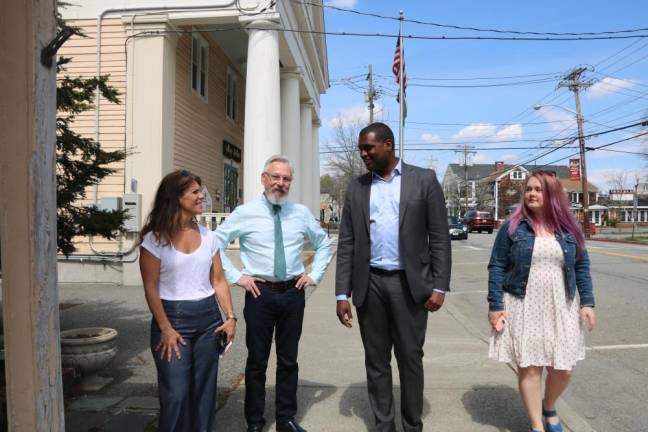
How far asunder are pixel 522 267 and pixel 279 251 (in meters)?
1.60

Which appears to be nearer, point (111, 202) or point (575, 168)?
point (111, 202)

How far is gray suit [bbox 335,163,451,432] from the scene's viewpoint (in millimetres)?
3410

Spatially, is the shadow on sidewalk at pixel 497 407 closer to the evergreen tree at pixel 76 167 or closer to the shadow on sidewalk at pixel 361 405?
the shadow on sidewalk at pixel 361 405

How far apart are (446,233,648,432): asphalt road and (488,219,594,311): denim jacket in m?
1.22

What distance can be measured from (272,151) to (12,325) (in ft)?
30.7

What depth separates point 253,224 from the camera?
377 cm

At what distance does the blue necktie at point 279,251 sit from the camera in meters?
3.69

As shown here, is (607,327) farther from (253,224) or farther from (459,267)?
(459,267)

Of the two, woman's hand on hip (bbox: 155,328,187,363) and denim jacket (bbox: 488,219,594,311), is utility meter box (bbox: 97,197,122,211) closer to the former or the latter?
woman's hand on hip (bbox: 155,328,187,363)

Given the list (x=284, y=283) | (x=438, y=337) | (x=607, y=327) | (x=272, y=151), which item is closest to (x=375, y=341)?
(x=284, y=283)

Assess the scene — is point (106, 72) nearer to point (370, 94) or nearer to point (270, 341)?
point (270, 341)

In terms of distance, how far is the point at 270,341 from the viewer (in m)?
3.78

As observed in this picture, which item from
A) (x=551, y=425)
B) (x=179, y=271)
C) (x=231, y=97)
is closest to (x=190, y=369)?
(x=179, y=271)

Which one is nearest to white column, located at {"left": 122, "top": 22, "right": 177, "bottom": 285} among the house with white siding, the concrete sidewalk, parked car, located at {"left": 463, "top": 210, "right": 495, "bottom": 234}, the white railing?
the house with white siding
